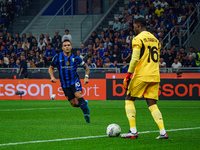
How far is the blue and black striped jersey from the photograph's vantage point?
10789mm

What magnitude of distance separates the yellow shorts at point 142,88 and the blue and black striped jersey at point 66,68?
129 inches

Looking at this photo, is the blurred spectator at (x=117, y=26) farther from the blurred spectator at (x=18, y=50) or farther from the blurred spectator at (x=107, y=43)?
the blurred spectator at (x=18, y=50)

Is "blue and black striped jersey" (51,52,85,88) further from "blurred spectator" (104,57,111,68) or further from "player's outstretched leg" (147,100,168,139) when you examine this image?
"blurred spectator" (104,57,111,68)

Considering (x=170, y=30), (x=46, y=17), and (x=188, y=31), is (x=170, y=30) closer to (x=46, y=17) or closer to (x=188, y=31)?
(x=188, y=31)

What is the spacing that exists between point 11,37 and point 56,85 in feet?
29.1

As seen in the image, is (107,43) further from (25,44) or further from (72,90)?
(72,90)

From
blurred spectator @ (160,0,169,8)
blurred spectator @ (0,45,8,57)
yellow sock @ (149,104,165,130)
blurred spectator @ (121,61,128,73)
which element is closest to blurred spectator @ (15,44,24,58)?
blurred spectator @ (0,45,8,57)

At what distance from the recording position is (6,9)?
103 feet

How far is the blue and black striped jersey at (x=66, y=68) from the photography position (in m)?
10.8

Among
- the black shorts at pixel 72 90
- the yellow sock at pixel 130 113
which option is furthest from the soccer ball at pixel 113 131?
the black shorts at pixel 72 90

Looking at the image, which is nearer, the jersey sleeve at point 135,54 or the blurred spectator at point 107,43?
the jersey sleeve at point 135,54

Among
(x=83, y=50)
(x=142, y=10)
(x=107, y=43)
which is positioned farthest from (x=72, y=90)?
(x=142, y=10)

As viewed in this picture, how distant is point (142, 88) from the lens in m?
7.70

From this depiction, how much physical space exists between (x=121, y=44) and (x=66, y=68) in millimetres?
14952
